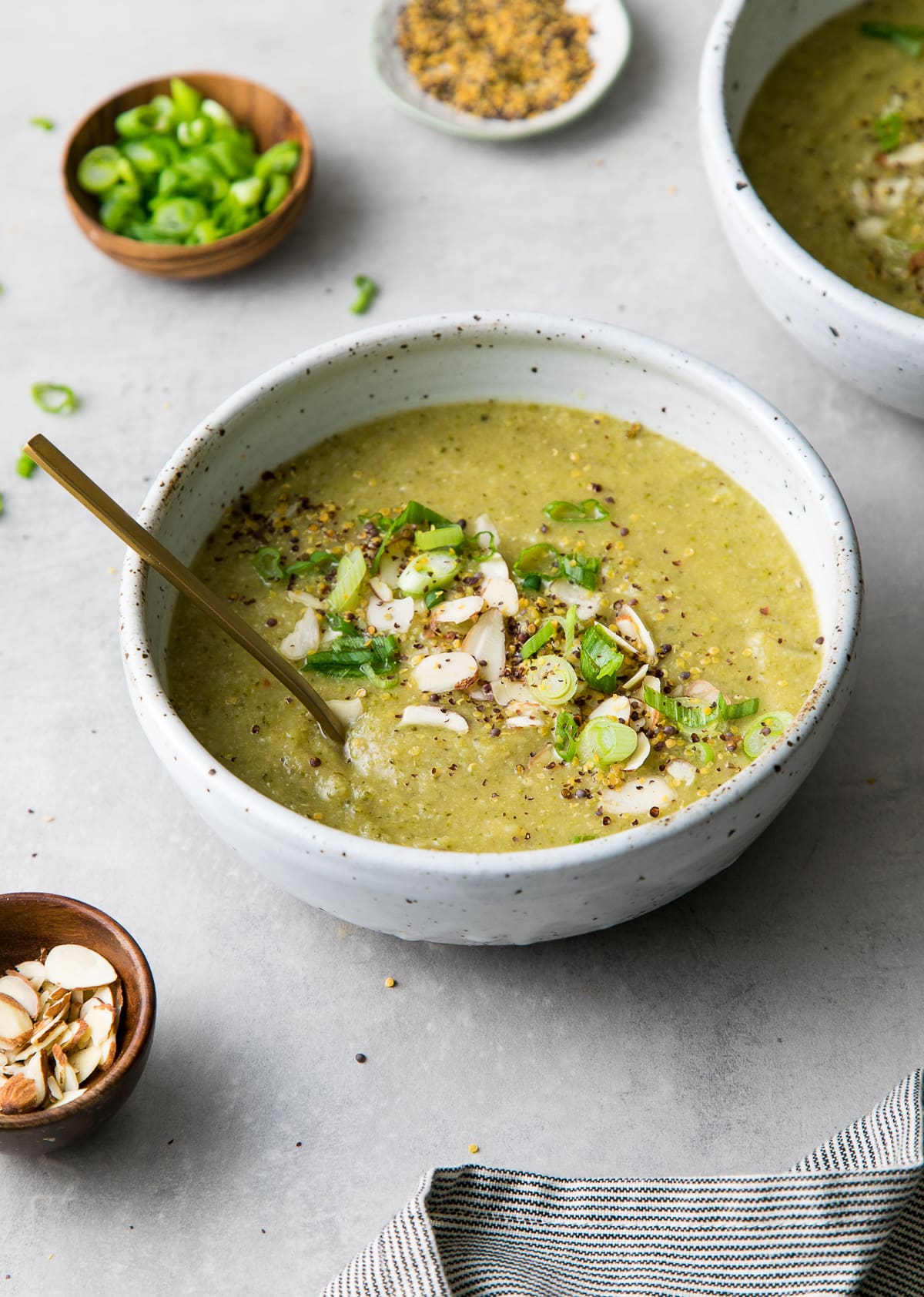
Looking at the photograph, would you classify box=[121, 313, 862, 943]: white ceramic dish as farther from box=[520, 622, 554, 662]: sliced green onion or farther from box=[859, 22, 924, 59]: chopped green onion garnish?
box=[859, 22, 924, 59]: chopped green onion garnish

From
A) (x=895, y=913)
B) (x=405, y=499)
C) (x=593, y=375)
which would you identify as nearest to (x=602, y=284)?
(x=593, y=375)

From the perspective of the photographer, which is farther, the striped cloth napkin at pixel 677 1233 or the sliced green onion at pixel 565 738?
the sliced green onion at pixel 565 738

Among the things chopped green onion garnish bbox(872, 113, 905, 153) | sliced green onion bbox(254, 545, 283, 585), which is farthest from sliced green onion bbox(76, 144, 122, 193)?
chopped green onion garnish bbox(872, 113, 905, 153)

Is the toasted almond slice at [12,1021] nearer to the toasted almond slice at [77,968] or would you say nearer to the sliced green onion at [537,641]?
the toasted almond slice at [77,968]

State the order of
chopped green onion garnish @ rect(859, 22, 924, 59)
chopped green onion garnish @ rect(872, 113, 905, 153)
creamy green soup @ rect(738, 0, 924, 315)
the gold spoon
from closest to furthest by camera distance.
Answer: the gold spoon
creamy green soup @ rect(738, 0, 924, 315)
chopped green onion garnish @ rect(872, 113, 905, 153)
chopped green onion garnish @ rect(859, 22, 924, 59)

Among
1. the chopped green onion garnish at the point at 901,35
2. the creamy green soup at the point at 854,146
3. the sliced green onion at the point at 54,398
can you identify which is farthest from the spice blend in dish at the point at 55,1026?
the chopped green onion garnish at the point at 901,35

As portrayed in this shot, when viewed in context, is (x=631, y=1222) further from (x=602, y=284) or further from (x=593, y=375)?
(x=602, y=284)
